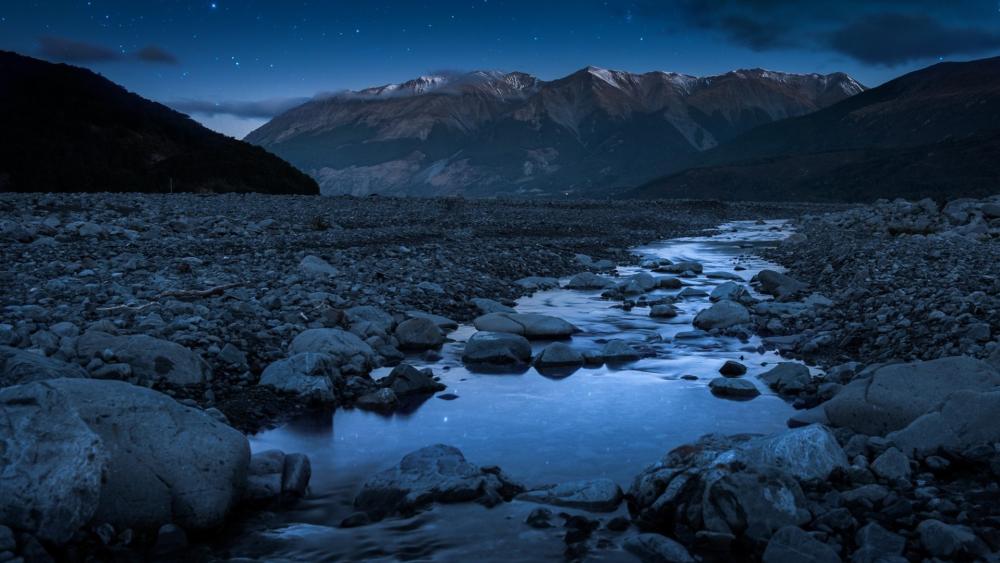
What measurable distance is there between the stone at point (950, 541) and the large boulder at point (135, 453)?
4.67 m

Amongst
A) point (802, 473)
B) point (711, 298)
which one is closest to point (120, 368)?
point (802, 473)

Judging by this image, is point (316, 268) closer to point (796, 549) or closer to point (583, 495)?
point (583, 495)

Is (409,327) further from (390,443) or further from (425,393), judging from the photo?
(390,443)

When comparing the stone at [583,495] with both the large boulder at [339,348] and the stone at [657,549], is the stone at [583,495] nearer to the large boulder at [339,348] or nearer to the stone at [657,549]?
the stone at [657,549]

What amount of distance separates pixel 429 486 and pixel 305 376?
125 inches

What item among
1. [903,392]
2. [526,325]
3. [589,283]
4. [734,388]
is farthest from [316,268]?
[903,392]

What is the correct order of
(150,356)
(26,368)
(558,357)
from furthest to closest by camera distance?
1. (558,357)
2. (150,356)
3. (26,368)

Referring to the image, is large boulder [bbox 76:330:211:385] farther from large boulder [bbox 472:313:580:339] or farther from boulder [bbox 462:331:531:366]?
large boulder [bbox 472:313:580:339]

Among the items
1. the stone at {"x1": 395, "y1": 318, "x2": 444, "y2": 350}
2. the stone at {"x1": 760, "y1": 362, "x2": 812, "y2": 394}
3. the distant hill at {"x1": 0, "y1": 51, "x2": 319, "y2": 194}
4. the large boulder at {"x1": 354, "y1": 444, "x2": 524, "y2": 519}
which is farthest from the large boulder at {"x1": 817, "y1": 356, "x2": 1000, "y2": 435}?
the distant hill at {"x1": 0, "y1": 51, "x2": 319, "y2": 194}

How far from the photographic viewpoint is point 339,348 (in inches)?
370

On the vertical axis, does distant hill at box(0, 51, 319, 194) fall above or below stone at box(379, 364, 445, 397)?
above

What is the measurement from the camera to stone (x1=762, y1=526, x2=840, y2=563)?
435 centimetres

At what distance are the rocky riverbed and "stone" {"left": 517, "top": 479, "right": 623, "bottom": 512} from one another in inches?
0.7

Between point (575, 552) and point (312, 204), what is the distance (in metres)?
28.7
